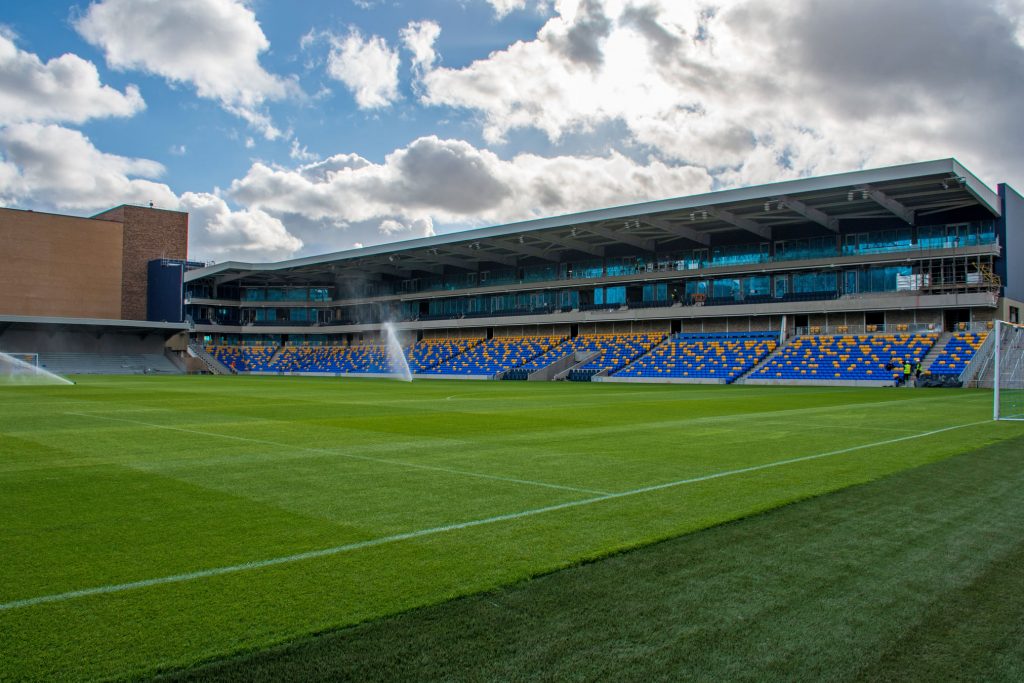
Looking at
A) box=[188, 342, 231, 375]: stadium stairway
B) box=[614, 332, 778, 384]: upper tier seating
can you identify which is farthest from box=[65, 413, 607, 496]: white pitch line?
box=[188, 342, 231, 375]: stadium stairway

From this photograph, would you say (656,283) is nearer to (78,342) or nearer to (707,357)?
(707,357)

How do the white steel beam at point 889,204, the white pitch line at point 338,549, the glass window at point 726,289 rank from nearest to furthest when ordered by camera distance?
the white pitch line at point 338,549 → the white steel beam at point 889,204 → the glass window at point 726,289

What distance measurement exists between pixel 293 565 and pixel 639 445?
8.51 metres

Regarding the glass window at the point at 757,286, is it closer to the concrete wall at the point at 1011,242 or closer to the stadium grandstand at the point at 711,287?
the stadium grandstand at the point at 711,287

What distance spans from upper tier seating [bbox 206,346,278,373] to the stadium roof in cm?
1172

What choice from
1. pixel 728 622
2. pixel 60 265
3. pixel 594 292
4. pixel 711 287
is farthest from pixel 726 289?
pixel 60 265

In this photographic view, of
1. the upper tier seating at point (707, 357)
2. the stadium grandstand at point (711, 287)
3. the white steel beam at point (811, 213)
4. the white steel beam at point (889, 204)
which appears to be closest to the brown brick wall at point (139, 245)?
A: the stadium grandstand at point (711, 287)

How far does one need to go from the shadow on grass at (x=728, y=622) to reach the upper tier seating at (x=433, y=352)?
62903 millimetres

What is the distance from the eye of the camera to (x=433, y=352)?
244 ft

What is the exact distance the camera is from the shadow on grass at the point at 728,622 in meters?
3.59

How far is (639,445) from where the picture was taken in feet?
42.0

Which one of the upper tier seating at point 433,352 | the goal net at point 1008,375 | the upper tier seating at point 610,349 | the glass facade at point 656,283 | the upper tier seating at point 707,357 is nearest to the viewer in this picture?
the goal net at point 1008,375

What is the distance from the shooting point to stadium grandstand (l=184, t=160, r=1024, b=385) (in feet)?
155

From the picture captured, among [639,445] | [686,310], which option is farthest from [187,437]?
[686,310]
